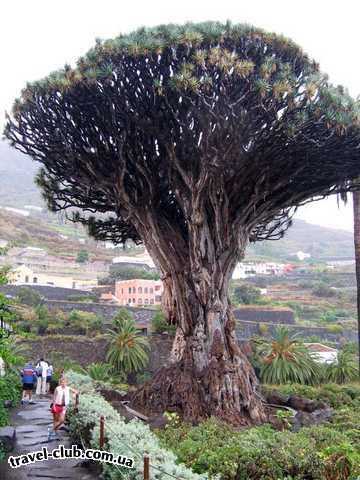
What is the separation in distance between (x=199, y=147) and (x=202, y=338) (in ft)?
15.0

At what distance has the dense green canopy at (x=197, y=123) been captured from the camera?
38.7 ft

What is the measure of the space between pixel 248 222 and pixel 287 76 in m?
3.73

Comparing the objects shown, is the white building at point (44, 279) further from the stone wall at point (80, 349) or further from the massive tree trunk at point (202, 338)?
the massive tree trunk at point (202, 338)

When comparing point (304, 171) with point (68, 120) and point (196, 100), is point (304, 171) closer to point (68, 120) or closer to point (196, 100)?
point (196, 100)

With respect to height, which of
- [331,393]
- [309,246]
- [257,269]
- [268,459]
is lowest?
[331,393]

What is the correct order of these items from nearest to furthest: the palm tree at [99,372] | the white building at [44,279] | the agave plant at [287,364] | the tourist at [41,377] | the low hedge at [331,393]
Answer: the tourist at [41,377] → the low hedge at [331,393] → the palm tree at [99,372] → the agave plant at [287,364] → the white building at [44,279]

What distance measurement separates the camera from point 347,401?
59.0ft

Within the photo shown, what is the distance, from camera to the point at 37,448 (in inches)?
336

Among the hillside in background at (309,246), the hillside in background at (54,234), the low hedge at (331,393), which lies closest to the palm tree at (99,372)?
the low hedge at (331,393)

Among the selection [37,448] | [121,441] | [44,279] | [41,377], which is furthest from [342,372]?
[44,279]

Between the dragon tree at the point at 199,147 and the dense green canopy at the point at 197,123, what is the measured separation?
1.3 inches

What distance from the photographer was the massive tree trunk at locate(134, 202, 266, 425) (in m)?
12.2

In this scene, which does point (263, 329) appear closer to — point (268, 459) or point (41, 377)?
point (41, 377)

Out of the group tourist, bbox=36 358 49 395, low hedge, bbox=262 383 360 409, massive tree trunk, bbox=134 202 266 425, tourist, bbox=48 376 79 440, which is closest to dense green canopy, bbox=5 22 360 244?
massive tree trunk, bbox=134 202 266 425
